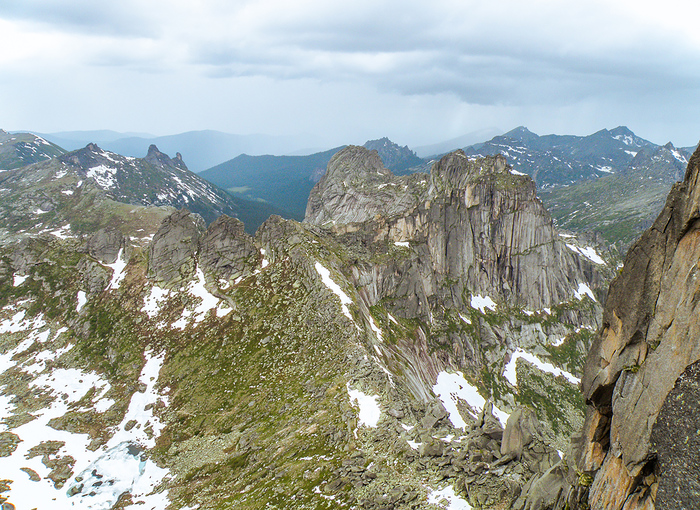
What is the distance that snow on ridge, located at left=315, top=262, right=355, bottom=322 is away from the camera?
7288cm

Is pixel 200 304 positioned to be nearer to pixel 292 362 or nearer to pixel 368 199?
pixel 292 362

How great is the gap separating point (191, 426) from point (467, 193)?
131236mm

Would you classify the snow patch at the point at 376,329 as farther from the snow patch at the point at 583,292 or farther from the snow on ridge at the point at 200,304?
the snow patch at the point at 583,292

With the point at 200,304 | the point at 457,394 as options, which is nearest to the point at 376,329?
the point at 457,394

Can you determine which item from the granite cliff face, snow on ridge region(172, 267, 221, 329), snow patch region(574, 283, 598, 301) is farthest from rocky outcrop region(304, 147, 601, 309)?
the granite cliff face

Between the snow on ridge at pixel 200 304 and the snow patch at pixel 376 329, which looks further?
the snow on ridge at pixel 200 304

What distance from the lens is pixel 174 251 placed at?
99375 millimetres

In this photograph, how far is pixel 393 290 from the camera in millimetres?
114188

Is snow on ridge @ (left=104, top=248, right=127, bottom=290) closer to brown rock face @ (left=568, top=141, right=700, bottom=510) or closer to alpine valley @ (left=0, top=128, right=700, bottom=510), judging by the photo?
alpine valley @ (left=0, top=128, right=700, bottom=510)

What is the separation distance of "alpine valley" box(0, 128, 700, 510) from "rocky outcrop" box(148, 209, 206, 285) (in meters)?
0.41

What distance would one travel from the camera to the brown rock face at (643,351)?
1598cm

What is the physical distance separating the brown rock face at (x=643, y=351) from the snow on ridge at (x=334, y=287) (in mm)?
51335

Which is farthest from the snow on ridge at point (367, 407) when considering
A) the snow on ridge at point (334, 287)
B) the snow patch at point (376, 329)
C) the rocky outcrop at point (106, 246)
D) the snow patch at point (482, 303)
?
the snow patch at point (482, 303)

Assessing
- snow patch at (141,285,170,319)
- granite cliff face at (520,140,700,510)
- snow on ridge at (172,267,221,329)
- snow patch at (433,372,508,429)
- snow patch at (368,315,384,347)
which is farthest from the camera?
snow patch at (433,372,508,429)
